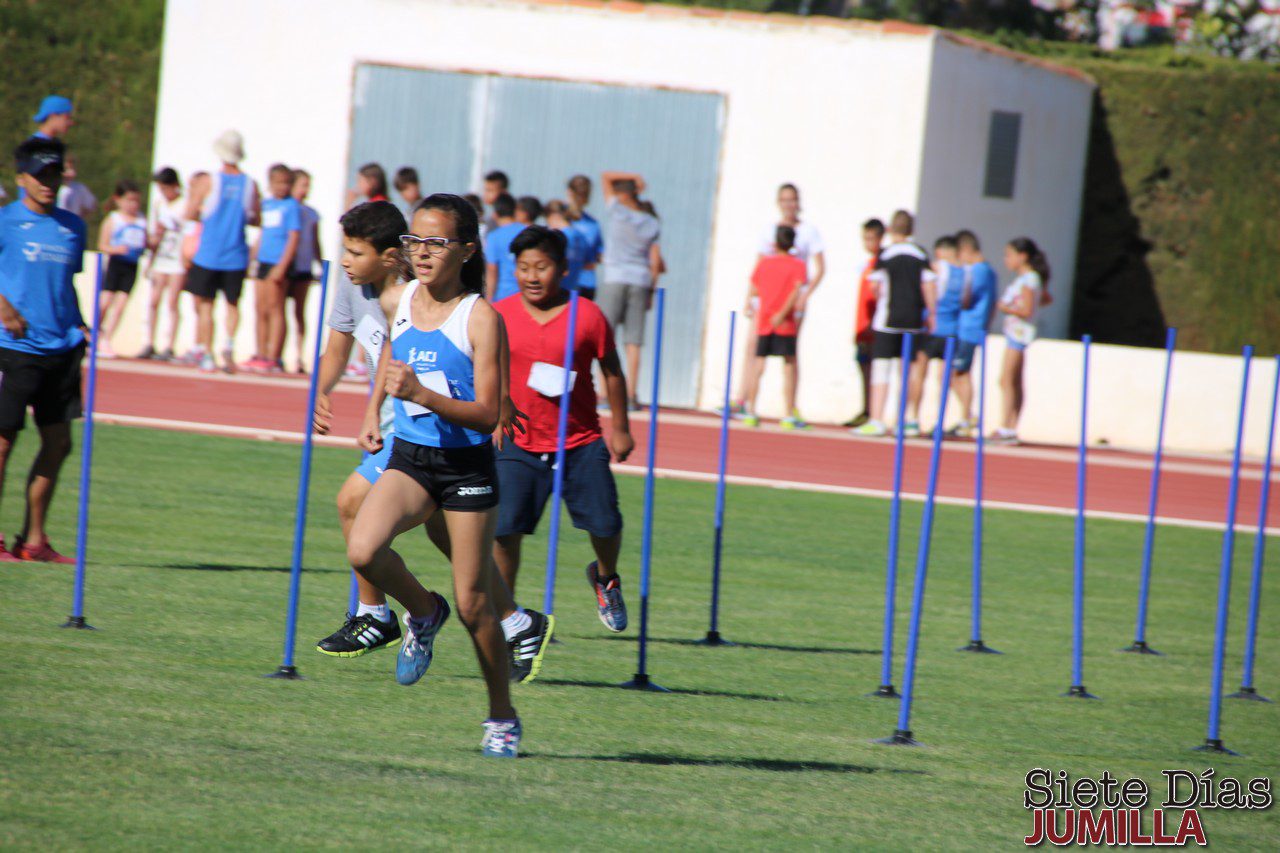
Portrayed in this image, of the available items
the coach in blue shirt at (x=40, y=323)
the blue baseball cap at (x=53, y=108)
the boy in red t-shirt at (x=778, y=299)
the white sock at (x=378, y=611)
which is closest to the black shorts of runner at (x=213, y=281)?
the boy in red t-shirt at (x=778, y=299)

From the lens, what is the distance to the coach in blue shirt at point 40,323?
8648mm

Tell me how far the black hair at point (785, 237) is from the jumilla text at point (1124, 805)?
1220 cm

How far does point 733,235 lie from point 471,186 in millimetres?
3363

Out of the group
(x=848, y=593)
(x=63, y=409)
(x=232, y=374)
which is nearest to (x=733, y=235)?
(x=232, y=374)

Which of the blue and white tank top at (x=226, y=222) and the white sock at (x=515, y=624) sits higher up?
the blue and white tank top at (x=226, y=222)

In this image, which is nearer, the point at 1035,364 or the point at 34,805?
the point at 34,805

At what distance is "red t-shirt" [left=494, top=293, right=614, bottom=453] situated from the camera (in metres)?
7.91

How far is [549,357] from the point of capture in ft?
A: 26.0

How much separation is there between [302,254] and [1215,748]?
13.8 metres

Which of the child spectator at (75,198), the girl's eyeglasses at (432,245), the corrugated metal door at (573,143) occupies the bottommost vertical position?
the girl's eyeglasses at (432,245)

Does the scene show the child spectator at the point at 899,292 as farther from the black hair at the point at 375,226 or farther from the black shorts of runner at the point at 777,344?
the black hair at the point at 375,226

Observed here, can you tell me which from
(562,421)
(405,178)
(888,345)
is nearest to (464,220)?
(562,421)

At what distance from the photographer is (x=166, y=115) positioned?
2238cm

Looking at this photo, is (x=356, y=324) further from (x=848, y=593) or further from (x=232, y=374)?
(x=232, y=374)
